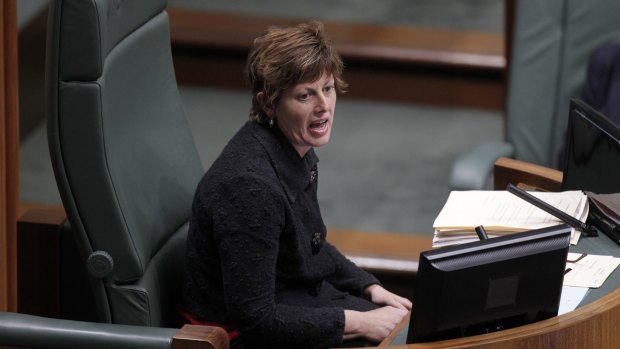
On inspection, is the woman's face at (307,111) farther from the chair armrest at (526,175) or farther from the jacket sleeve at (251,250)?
the chair armrest at (526,175)

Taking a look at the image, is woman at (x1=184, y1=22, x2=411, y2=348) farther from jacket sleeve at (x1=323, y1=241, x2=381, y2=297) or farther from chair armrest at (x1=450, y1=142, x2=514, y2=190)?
chair armrest at (x1=450, y1=142, x2=514, y2=190)

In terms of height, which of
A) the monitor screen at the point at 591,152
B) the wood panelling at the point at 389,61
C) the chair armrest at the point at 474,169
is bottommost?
the wood panelling at the point at 389,61

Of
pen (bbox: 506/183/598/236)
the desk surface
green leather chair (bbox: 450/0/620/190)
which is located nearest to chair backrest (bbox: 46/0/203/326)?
the desk surface

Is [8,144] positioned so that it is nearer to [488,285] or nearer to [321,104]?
[321,104]

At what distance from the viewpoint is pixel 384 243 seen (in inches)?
124

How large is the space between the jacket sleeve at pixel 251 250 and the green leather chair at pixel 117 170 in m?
0.11

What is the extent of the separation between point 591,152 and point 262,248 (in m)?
0.58

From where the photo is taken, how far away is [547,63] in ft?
9.04

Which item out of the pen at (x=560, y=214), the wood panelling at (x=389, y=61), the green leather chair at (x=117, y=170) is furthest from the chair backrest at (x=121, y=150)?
the wood panelling at (x=389, y=61)

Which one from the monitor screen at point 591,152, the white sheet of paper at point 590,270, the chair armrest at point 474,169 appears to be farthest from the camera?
the chair armrest at point 474,169

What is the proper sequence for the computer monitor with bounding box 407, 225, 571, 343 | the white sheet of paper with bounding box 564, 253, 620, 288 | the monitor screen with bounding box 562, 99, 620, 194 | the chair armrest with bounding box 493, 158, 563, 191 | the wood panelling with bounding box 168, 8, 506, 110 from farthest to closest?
the wood panelling with bounding box 168, 8, 506, 110 < the chair armrest with bounding box 493, 158, 563, 191 < the monitor screen with bounding box 562, 99, 620, 194 < the white sheet of paper with bounding box 564, 253, 620, 288 < the computer monitor with bounding box 407, 225, 571, 343

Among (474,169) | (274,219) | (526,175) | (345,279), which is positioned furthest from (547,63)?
(274,219)

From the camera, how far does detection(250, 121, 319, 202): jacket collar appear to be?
71.2 inches

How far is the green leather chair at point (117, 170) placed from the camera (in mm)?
1656
